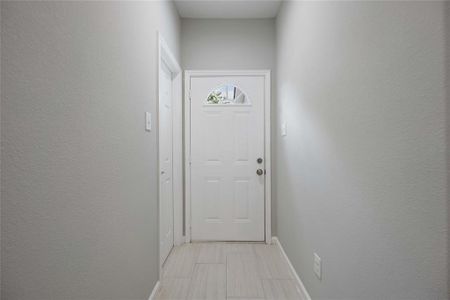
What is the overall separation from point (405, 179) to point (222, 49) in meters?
2.58

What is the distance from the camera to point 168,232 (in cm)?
267

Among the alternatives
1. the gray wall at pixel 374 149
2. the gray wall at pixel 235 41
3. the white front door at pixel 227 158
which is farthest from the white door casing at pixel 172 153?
the gray wall at pixel 374 149

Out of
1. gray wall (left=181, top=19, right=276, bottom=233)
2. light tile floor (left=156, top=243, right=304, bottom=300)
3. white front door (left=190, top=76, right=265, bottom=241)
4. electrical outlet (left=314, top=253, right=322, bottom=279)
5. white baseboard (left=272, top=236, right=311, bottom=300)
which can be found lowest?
light tile floor (left=156, top=243, right=304, bottom=300)

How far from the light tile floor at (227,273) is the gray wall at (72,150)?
55 centimetres

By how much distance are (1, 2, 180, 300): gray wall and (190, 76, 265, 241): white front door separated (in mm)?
1363

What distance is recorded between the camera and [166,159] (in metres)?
2.63

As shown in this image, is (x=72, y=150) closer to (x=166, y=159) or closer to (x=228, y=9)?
(x=166, y=159)

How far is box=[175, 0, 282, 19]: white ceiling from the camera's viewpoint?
2637mm

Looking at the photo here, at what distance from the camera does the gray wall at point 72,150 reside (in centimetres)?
69

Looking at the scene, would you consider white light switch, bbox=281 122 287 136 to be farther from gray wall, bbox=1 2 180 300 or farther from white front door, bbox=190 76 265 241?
gray wall, bbox=1 2 180 300

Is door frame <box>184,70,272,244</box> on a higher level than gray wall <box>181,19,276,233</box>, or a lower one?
lower

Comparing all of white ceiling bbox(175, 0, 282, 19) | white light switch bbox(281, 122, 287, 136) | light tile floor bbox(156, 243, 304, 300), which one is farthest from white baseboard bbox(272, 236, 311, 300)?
white ceiling bbox(175, 0, 282, 19)

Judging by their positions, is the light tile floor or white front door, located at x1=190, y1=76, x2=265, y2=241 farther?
white front door, located at x1=190, y1=76, x2=265, y2=241

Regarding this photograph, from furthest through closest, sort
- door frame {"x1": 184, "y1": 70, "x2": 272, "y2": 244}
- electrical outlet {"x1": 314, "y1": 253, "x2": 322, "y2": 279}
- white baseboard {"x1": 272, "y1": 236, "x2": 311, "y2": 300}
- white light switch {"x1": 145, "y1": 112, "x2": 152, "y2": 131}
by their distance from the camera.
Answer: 1. door frame {"x1": 184, "y1": 70, "x2": 272, "y2": 244}
2. white baseboard {"x1": 272, "y1": 236, "x2": 311, "y2": 300}
3. white light switch {"x1": 145, "y1": 112, "x2": 152, "y2": 131}
4. electrical outlet {"x1": 314, "y1": 253, "x2": 322, "y2": 279}
